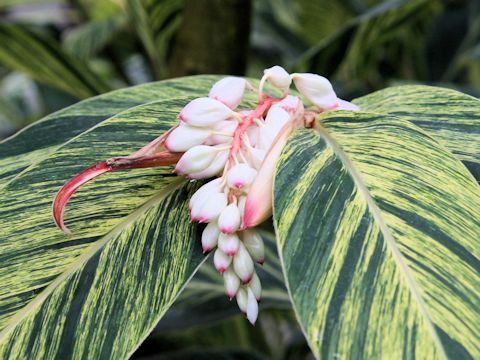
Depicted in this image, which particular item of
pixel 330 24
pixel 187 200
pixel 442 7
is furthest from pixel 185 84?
pixel 442 7

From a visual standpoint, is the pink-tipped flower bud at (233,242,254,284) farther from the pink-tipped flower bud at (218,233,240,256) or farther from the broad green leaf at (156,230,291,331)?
the broad green leaf at (156,230,291,331)

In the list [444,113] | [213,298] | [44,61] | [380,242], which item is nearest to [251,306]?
[380,242]

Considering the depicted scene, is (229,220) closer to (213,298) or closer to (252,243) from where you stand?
(252,243)

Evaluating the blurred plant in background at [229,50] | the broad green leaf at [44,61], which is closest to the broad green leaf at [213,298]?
the blurred plant in background at [229,50]

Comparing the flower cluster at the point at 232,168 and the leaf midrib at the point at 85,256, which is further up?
the flower cluster at the point at 232,168

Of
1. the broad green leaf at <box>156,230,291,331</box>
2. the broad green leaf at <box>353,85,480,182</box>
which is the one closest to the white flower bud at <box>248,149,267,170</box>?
the broad green leaf at <box>353,85,480,182</box>

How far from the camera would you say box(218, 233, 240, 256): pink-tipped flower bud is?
17.1 inches

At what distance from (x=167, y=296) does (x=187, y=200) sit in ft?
0.28

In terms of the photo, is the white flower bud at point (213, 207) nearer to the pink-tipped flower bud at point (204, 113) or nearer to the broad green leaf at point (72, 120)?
the pink-tipped flower bud at point (204, 113)

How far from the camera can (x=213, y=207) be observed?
0.44m

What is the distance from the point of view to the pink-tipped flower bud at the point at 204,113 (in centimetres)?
45

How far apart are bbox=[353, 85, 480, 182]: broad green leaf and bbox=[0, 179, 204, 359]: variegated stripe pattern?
0.69ft

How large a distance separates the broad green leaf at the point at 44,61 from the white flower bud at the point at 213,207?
2.09ft

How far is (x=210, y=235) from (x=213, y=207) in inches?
0.9
